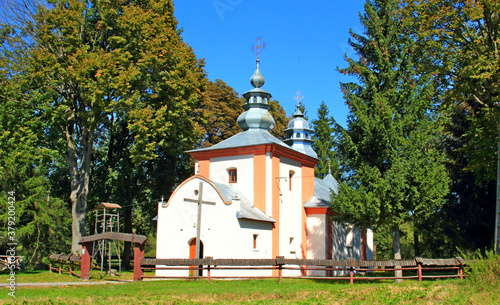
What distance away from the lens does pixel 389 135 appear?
59.9 ft

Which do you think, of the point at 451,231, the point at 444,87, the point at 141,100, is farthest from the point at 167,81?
the point at 451,231

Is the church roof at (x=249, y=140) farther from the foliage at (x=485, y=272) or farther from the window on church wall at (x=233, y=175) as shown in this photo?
the foliage at (x=485, y=272)

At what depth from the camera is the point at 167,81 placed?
25.0 m

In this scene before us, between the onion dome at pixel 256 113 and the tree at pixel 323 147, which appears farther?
the tree at pixel 323 147

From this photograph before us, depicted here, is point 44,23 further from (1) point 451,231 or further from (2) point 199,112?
(1) point 451,231

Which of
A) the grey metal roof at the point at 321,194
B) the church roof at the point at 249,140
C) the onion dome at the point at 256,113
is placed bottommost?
the grey metal roof at the point at 321,194

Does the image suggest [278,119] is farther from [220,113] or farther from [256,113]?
[256,113]

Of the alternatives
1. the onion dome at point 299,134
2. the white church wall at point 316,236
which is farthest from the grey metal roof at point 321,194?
the onion dome at point 299,134

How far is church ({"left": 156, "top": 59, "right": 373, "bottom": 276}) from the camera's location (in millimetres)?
21031

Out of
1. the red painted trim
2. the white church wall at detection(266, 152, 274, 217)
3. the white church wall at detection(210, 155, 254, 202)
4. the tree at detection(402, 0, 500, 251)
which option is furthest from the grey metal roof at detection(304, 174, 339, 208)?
the tree at detection(402, 0, 500, 251)

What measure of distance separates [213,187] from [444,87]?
11.1 meters

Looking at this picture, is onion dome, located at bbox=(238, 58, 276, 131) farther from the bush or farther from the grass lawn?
the bush

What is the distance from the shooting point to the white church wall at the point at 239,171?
23.4 metres

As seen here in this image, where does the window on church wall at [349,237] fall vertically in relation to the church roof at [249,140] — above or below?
below
